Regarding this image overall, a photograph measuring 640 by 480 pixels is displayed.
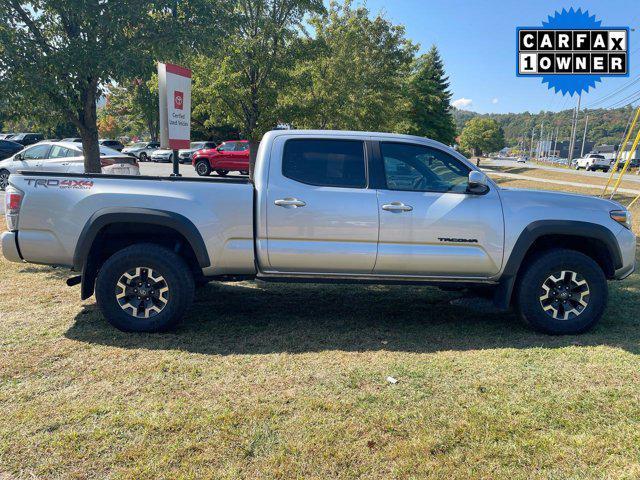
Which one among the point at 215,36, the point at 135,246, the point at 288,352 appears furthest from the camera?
the point at 215,36

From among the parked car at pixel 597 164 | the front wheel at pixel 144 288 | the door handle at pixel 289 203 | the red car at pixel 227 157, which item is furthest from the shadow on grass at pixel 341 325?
the parked car at pixel 597 164

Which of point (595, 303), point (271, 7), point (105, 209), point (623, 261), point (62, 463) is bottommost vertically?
point (62, 463)

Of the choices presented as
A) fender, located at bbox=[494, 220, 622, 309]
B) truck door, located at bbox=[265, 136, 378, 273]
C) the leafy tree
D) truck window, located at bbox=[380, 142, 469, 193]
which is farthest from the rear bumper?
the leafy tree

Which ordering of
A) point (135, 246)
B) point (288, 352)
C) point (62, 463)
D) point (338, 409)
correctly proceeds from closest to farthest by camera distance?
point (62, 463), point (338, 409), point (288, 352), point (135, 246)

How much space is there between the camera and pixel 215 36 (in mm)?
7062

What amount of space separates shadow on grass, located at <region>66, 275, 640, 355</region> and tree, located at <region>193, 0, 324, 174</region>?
5868 mm

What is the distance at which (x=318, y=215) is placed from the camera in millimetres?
4301

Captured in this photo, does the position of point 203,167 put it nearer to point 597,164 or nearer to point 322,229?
point 322,229

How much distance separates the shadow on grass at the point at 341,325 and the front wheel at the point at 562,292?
0.50ft

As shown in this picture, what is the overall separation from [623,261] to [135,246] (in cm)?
453

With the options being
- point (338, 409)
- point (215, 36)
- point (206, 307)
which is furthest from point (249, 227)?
point (215, 36)

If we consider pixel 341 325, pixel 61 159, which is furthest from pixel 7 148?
pixel 341 325

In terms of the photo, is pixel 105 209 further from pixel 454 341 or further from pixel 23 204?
pixel 454 341

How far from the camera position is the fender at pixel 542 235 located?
4379mm
